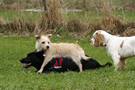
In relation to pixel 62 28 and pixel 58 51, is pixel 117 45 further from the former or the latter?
pixel 62 28

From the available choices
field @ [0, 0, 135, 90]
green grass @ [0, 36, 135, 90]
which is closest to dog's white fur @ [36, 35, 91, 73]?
green grass @ [0, 36, 135, 90]

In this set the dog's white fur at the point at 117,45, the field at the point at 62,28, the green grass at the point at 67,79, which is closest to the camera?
the green grass at the point at 67,79

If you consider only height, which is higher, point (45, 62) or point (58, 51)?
point (58, 51)

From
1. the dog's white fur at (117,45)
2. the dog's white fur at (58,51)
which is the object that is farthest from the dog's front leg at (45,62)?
the dog's white fur at (117,45)

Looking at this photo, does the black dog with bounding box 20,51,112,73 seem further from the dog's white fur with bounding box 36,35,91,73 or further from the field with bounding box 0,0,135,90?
the field with bounding box 0,0,135,90

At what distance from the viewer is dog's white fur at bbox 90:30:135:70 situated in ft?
26.8

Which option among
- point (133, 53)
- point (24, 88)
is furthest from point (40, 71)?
point (133, 53)

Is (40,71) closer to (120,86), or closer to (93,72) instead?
(93,72)

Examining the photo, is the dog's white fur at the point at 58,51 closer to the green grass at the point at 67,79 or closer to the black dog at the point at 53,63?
the black dog at the point at 53,63

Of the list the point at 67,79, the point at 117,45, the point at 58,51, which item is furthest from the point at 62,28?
the point at 67,79

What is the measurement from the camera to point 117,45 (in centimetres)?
834

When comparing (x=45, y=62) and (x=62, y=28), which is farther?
(x=62, y=28)

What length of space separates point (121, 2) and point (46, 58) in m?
15.3

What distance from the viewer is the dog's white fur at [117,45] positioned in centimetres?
818
